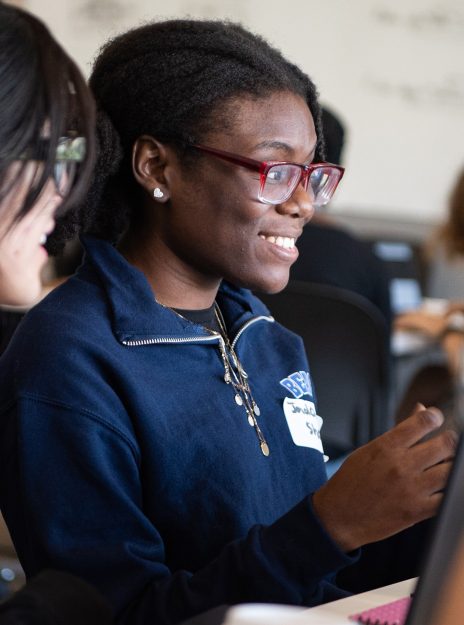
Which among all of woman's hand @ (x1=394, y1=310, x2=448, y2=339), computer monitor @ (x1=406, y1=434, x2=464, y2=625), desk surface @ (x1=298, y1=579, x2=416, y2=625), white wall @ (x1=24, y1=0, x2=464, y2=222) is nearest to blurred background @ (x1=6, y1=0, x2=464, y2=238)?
white wall @ (x1=24, y1=0, x2=464, y2=222)

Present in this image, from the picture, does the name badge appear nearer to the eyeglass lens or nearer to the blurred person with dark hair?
the eyeglass lens

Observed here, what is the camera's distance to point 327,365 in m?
2.31

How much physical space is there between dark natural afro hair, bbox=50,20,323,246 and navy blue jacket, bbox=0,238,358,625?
106 mm

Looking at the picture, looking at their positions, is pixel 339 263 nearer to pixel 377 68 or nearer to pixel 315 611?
pixel 315 611

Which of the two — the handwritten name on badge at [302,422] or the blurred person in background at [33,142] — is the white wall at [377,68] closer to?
the handwritten name on badge at [302,422]

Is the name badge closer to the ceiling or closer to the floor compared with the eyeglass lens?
closer to the floor

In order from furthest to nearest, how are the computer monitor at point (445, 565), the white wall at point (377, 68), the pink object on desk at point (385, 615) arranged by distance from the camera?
the white wall at point (377, 68)
the pink object on desk at point (385, 615)
the computer monitor at point (445, 565)

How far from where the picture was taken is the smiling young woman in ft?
3.36

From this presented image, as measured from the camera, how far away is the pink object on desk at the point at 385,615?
919 millimetres

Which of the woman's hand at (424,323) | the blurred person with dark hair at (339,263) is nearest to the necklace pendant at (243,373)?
the blurred person with dark hair at (339,263)

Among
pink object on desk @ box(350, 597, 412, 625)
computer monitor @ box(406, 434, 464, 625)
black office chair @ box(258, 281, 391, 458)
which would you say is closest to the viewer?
computer monitor @ box(406, 434, 464, 625)

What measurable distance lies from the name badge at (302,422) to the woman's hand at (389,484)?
0.99ft

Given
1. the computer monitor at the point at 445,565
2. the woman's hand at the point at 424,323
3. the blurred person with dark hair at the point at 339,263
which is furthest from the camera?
the woman's hand at the point at 424,323

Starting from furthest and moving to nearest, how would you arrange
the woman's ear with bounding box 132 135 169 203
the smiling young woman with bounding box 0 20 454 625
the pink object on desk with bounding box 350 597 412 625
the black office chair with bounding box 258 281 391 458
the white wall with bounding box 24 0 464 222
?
the white wall with bounding box 24 0 464 222 < the black office chair with bounding box 258 281 391 458 < the woman's ear with bounding box 132 135 169 203 < the smiling young woman with bounding box 0 20 454 625 < the pink object on desk with bounding box 350 597 412 625
